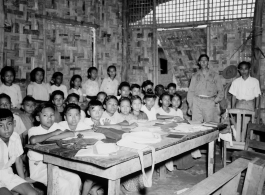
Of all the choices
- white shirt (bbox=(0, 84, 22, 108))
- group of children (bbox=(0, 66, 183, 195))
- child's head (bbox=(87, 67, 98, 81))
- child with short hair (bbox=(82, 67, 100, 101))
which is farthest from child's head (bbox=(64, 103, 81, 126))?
child's head (bbox=(87, 67, 98, 81))

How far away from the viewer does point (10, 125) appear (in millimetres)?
2693

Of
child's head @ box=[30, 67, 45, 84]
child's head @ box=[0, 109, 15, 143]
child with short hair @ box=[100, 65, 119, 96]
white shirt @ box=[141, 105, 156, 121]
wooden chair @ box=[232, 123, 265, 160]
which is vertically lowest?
wooden chair @ box=[232, 123, 265, 160]

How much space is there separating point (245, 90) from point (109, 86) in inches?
120

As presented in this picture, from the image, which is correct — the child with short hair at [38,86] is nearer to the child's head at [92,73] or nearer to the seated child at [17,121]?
the child's head at [92,73]

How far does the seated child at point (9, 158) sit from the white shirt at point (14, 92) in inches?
93.6

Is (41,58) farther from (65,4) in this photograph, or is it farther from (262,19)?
(262,19)

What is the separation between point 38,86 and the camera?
5.37 metres

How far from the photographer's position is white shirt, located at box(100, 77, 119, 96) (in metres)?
6.28

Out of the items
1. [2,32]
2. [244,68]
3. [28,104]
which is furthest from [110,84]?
[244,68]

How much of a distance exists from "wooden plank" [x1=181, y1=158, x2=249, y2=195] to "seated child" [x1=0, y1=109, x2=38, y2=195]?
4.77 feet

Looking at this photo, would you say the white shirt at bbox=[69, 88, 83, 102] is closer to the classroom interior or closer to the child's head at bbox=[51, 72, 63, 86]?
the child's head at bbox=[51, 72, 63, 86]

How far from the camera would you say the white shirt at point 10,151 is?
2.63m

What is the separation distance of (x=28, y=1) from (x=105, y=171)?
4.73 meters

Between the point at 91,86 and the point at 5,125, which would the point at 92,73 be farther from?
the point at 5,125
